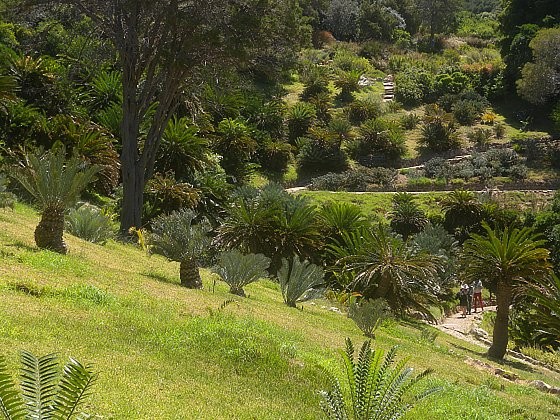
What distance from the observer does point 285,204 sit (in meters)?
17.6

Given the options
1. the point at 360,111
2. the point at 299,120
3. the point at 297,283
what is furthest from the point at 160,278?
the point at 360,111

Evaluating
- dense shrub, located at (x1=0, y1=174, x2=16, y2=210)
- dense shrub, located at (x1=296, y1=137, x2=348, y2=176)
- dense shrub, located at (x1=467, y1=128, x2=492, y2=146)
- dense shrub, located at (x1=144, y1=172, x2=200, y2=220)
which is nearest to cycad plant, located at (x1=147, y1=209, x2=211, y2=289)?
dense shrub, located at (x1=0, y1=174, x2=16, y2=210)

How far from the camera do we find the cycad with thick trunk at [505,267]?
1316 cm

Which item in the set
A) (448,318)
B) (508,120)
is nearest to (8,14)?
(448,318)

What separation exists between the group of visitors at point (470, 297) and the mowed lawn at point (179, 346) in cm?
930

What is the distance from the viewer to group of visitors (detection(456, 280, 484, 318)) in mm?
19094

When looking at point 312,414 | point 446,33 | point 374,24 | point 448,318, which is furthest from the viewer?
point 446,33

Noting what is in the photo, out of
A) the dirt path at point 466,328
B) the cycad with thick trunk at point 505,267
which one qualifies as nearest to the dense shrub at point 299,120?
the dirt path at point 466,328

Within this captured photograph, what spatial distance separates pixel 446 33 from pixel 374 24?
36.6 ft

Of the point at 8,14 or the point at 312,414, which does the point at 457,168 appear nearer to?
the point at 8,14

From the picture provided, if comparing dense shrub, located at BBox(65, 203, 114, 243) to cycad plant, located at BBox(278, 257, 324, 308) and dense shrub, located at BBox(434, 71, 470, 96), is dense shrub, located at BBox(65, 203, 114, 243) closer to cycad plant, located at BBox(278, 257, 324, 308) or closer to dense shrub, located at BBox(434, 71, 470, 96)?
cycad plant, located at BBox(278, 257, 324, 308)

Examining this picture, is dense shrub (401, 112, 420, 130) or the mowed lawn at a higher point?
dense shrub (401, 112, 420, 130)

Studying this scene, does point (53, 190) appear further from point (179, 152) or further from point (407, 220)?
point (407, 220)

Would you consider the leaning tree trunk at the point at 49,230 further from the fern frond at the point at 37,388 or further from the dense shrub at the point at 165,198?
the dense shrub at the point at 165,198
